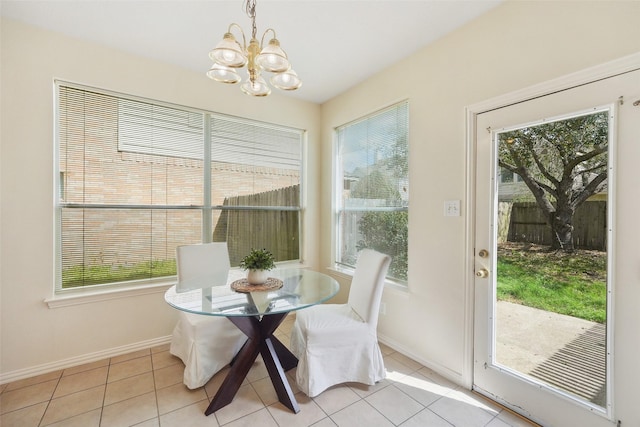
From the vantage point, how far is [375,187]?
2852 mm

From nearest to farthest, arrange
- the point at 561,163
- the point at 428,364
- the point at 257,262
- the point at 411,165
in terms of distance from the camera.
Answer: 1. the point at 561,163
2. the point at 257,262
3. the point at 428,364
4. the point at 411,165

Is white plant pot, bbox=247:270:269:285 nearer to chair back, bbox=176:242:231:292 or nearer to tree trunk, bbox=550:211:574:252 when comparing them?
chair back, bbox=176:242:231:292

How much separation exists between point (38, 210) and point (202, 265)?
1268 millimetres

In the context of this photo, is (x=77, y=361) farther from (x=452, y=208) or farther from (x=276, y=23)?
(x=452, y=208)

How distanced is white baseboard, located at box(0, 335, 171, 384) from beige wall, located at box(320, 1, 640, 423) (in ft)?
7.16

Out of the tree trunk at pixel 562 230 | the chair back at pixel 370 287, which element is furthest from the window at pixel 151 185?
the tree trunk at pixel 562 230

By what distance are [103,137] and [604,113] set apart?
11.5 ft

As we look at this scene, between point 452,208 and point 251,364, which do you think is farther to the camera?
point 452,208

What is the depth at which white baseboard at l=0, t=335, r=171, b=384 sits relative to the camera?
2023mm

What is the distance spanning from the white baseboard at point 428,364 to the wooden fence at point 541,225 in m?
1.07

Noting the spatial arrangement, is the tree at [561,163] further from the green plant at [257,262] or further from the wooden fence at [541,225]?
the green plant at [257,262]

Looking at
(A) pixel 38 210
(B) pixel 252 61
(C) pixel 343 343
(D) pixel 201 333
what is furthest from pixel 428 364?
(A) pixel 38 210

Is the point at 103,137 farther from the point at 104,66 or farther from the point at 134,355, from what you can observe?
the point at 134,355

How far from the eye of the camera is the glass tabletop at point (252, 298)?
1.59m
